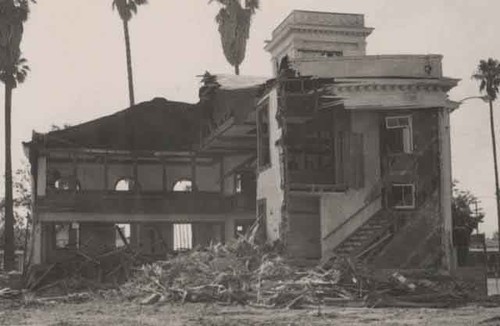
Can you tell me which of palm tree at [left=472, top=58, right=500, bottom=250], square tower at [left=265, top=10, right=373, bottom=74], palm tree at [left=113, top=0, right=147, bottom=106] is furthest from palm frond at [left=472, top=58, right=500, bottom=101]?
palm tree at [left=113, top=0, right=147, bottom=106]

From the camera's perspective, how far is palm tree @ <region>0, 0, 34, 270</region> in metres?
40.4

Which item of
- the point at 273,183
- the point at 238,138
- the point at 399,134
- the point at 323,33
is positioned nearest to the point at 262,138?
the point at 273,183

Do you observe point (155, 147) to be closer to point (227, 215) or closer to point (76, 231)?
point (227, 215)

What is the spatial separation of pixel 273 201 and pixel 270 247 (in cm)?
186

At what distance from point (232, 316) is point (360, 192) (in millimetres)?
11534

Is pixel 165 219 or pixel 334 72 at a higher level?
pixel 334 72

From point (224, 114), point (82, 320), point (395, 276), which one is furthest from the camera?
point (224, 114)

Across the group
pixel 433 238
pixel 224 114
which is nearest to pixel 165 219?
pixel 224 114

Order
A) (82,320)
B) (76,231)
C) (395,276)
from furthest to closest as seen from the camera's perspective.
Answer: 1. (76,231)
2. (395,276)
3. (82,320)

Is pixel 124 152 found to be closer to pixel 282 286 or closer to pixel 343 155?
pixel 343 155

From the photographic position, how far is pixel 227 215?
36219 mm

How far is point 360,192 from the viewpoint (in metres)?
28.2

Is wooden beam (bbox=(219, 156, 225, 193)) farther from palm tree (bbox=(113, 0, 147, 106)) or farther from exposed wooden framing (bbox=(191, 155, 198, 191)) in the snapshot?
palm tree (bbox=(113, 0, 147, 106))

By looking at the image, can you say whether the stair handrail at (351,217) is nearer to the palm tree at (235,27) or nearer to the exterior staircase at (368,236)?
the exterior staircase at (368,236)
